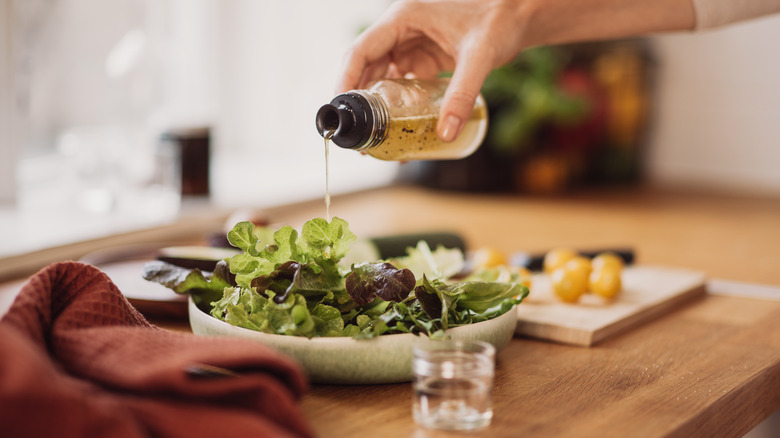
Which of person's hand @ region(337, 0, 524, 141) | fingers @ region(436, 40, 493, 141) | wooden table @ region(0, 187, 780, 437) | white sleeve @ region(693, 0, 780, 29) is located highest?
white sleeve @ region(693, 0, 780, 29)

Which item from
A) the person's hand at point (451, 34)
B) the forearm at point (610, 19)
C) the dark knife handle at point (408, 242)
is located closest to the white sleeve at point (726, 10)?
the forearm at point (610, 19)

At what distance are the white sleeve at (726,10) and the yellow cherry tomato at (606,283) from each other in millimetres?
435

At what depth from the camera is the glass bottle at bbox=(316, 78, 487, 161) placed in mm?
993

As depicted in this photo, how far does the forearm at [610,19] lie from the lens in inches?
53.2

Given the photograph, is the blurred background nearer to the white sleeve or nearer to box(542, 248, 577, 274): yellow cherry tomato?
box(542, 248, 577, 274): yellow cherry tomato

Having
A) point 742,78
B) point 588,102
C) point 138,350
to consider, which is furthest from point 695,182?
point 138,350

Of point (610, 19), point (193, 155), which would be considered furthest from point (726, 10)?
point (193, 155)

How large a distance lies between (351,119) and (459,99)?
0.17m

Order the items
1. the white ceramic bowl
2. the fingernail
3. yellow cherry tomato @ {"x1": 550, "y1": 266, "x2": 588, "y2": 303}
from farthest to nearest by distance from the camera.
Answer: yellow cherry tomato @ {"x1": 550, "y1": 266, "x2": 588, "y2": 303} → the fingernail → the white ceramic bowl

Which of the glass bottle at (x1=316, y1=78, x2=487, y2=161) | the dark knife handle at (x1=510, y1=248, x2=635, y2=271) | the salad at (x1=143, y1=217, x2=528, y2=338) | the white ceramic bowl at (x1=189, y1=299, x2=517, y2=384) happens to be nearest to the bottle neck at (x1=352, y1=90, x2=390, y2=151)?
the glass bottle at (x1=316, y1=78, x2=487, y2=161)

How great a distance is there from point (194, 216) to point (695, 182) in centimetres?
178

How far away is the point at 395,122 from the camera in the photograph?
108 centimetres

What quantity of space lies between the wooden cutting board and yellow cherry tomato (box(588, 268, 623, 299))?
0.05 ft

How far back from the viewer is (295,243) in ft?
2.97
